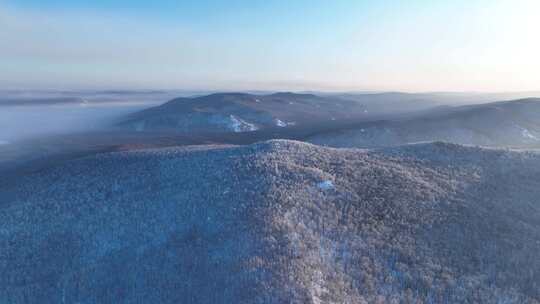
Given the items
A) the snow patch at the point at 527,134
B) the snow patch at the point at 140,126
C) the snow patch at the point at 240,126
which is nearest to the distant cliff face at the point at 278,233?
the snow patch at the point at 527,134

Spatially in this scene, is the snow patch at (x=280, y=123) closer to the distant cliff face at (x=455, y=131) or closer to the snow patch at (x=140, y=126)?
the snow patch at (x=140, y=126)

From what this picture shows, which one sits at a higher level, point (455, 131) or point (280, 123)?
point (455, 131)

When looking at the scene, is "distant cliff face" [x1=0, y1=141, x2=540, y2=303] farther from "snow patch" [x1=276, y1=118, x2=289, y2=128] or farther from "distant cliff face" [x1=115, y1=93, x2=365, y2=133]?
"snow patch" [x1=276, y1=118, x2=289, y2=128]

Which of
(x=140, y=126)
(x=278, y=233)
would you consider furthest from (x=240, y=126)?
(x=278, y=233)

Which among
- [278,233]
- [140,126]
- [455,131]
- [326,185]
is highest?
[326,185]

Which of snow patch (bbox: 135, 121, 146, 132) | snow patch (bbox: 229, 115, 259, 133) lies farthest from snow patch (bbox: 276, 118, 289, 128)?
snow patch (bbox: 135, 121, 146, 132)

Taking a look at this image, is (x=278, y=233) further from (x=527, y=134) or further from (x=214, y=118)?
(x=214, y=118)
